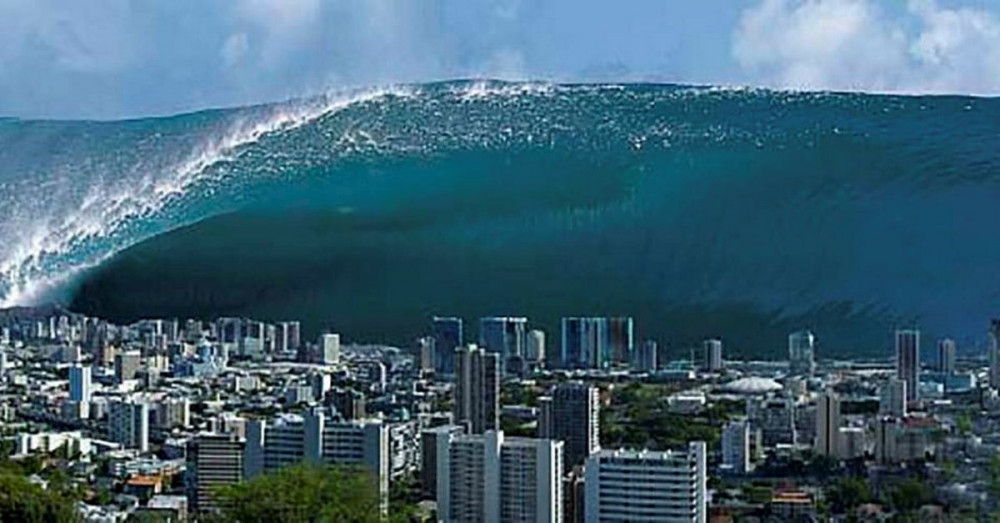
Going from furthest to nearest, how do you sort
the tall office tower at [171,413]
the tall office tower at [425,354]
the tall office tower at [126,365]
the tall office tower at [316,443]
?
1. the tall office tower at [126,365]
2. the tall office tower at [171,413]
3. the tall office tower at [425,354]
4. the tall office tower at [316,443]

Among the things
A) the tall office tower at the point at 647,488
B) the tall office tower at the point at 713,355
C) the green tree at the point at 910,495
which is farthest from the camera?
the tall office tower at the point at 713,355

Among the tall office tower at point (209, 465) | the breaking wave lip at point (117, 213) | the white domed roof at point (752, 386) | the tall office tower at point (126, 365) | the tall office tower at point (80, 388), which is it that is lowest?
the tall office tower at point (209, 465)

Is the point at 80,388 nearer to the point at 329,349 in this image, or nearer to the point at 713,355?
the point at 329,349

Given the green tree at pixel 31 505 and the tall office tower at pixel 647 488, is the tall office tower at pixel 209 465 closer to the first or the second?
the green tree at pixel 31 505

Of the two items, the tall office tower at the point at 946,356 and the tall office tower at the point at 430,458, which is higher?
the tall office tower at the point at 946,356

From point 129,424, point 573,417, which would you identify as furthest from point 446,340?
point 129,424

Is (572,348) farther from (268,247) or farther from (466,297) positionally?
(268,247)

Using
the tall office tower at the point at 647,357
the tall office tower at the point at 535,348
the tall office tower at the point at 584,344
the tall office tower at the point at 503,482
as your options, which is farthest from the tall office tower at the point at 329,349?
the tall office tower at the point at 503,482

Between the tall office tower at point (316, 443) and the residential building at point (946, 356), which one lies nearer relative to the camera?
the residential building at point (946, 356)
